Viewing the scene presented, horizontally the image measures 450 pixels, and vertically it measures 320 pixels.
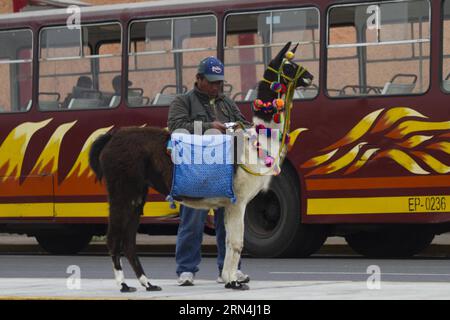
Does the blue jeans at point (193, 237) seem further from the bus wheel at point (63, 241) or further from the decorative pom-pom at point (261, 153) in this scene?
the bus wheel at point (63, 241)

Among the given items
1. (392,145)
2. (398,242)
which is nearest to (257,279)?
(392,145)

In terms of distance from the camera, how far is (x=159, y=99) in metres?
19.7

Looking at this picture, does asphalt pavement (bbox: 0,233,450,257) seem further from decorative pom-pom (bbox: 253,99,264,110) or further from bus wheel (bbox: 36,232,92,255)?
decorative pom-pom (bbox: 253,99,264,110)

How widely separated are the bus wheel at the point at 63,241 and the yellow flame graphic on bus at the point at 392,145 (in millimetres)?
4561

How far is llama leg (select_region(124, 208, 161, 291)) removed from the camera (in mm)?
12195

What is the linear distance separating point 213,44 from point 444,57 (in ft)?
11.0

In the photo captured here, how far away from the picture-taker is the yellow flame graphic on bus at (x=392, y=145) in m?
17.5

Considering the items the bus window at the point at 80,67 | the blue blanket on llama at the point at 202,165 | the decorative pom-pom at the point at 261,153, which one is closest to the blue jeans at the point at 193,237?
the blue blanket on llama at the point at 202,165

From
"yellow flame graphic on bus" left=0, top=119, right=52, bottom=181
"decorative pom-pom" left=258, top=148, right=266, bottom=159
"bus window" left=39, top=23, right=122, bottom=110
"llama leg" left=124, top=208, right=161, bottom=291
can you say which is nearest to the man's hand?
"decorative pom-pom" left=258, top=148, right=266, bottom=159

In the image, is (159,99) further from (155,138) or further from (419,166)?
(155,138)

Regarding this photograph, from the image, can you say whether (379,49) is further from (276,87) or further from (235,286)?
(235,286)

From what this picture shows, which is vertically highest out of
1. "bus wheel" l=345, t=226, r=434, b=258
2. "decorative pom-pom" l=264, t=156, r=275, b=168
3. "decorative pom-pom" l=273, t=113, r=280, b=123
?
"decorative pom-pom" l=273, t=113, r=280, b=123

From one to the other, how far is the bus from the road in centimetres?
64
